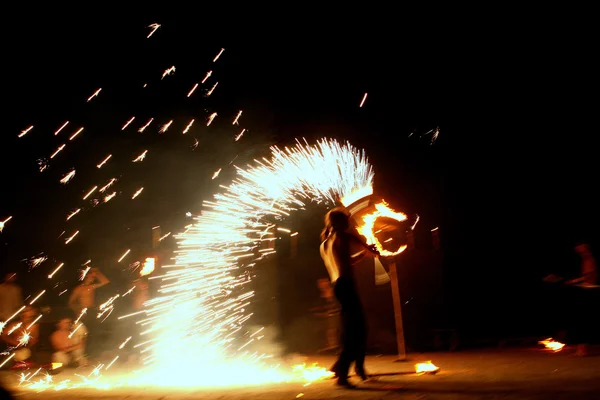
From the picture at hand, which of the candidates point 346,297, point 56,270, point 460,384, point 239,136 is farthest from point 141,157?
point 460,384

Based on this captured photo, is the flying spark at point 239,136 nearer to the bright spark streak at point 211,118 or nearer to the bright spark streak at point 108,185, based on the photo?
the bright spark streak at point 211,118

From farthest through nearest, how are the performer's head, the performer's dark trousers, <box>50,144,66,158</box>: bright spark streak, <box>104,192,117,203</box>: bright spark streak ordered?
<box>104,192,117,203</box>: bright spark streak < <box>50,144,66,158</box>: bright spark streak < the performer's head < the performer's dark trousers

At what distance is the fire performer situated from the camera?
19.3ft

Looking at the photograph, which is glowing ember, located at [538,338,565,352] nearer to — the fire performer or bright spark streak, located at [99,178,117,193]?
the fire performer

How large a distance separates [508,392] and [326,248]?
2290 mm

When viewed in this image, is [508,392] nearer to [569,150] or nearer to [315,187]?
[315,187]

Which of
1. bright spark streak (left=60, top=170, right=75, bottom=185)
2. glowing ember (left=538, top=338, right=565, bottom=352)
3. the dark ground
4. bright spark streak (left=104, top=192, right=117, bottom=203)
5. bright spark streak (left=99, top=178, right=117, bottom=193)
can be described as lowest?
the dark ground

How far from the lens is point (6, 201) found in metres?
17.4

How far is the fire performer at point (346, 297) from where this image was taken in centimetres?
588

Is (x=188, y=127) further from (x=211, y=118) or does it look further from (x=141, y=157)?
(x=141, y=157)

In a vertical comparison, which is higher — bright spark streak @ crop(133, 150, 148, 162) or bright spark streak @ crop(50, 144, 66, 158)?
bright spark streak @ crop(50, 144, 66, 158)

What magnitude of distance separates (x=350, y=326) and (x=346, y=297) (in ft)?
0.96

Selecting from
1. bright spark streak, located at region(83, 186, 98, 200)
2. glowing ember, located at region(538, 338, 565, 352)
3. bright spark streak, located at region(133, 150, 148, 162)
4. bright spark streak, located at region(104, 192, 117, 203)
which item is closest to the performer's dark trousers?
glowing ember, located at region(538, 338, 565, 352)

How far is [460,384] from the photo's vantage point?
5598 millimetres
